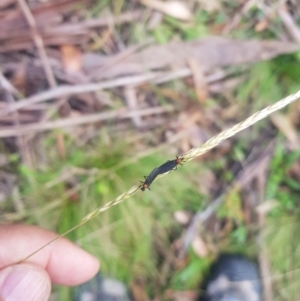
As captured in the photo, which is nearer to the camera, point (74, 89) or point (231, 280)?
point (74, 89)

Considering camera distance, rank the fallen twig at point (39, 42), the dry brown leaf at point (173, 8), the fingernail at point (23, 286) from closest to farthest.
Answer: the fingernail at point (23, 286) < the fallen twig at point (39, 42) < the dry brown leaf at point (173, 8)

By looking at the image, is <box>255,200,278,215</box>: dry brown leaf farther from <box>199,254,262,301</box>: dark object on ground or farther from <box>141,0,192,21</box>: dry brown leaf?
<box>141,0,192,21</box>: dry brown leaf

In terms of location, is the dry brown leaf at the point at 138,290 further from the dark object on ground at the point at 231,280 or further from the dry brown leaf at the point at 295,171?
the dry brown leaf at the point at 295,171

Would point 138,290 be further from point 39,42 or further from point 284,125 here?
point 39,42

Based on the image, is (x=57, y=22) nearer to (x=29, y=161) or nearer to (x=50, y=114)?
(x=50, y=114)

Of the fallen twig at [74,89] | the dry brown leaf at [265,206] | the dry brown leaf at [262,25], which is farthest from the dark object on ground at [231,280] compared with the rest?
the dry brown leaf at [262,25]

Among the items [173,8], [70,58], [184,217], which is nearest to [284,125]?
[184,217]

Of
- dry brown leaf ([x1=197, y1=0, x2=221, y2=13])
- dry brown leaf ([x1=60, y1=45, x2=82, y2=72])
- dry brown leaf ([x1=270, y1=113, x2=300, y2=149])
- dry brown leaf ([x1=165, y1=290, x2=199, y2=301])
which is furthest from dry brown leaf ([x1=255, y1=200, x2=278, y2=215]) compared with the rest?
dry brown leaf ([x1=60, y1=45, x2=82, y2=72])
